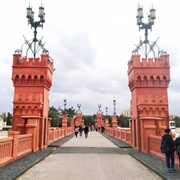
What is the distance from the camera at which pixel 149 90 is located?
623 inches

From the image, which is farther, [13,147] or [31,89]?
[31,89]

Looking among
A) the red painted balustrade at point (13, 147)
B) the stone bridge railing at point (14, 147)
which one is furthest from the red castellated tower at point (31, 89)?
the red painted balustrade at point (13, 147)

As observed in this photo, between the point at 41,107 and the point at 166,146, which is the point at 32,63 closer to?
the point at 41,107

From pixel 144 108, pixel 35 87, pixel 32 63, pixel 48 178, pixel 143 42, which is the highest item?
pixel 143 42

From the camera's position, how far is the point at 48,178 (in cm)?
770

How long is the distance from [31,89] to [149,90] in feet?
27.2

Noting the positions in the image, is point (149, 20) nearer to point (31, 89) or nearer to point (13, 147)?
point (31, 89)

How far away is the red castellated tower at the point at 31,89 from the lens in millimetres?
15961

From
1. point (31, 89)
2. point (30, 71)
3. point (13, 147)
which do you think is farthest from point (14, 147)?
point (30, 71)

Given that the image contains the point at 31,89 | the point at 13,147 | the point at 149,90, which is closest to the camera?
the point at 13,147

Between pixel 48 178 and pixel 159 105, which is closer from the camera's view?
pixel 48 178

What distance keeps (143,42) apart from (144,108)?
17.0 feet

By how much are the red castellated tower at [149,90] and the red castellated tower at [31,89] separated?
21.4 ft

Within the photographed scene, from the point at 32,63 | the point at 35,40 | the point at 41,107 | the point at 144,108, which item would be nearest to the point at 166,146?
the point at 144,108
